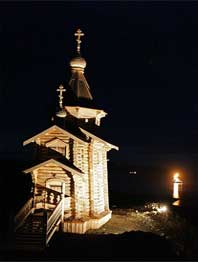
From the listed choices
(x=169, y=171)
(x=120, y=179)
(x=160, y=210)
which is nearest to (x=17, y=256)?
(x=160, y=210)

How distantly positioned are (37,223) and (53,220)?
809 millimetres

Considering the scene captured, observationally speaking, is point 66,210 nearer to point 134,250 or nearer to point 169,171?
point 134,250

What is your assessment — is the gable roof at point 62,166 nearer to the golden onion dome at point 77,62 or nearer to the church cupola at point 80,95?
the church cupola at point 80,95

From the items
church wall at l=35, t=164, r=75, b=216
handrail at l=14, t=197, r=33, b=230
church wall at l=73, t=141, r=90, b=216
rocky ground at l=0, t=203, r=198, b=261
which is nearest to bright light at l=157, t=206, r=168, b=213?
rocky ground at l=0, t=203, r=198, b=261

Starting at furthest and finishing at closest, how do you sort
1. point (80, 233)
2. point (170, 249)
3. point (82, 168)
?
point (82, 168) < point (80, 233) < point (170, 249)

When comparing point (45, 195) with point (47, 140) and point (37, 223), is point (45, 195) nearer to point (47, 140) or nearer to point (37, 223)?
point (37, 223)

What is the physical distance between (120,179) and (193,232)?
3908cm

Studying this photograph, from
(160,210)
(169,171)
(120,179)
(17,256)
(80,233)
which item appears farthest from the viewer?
(169,171)

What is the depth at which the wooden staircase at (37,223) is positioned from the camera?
16.1 meters

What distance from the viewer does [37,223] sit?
18031 millimetres

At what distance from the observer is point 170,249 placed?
15695 millimetres

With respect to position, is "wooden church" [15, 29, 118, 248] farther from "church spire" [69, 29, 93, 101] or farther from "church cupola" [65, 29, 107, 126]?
"church spire" [69, 29, 93, 101]

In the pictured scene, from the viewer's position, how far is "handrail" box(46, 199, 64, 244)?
665 inches

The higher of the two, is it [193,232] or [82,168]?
[82,168]
